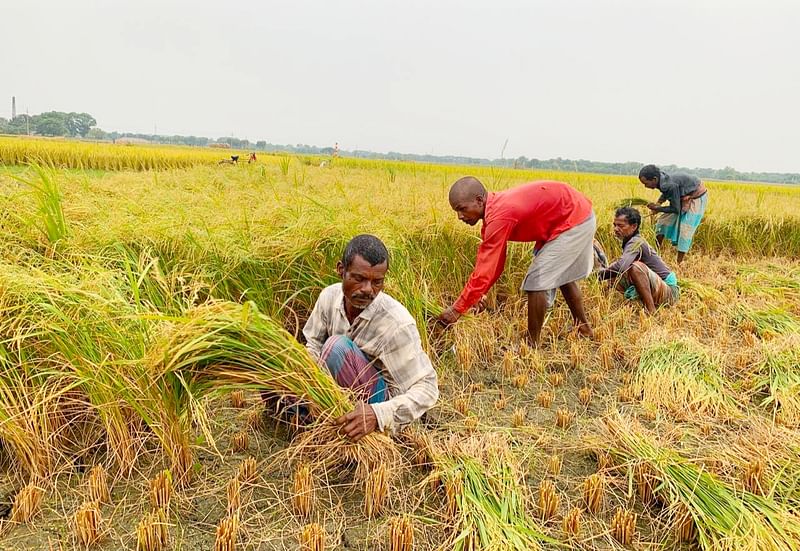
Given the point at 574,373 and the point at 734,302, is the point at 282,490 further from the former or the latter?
the point at 734,302

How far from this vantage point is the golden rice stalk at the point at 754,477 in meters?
2.02

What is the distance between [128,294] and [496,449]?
1.77 m

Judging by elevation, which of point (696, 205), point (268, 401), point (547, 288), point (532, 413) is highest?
point (696, 205)

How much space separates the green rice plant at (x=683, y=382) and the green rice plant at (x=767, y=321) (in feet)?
3.06

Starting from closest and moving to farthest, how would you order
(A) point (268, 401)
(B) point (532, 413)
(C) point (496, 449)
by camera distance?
(C) point (496, 449) < (A) point (268, 401) < (B) point (532, 413)

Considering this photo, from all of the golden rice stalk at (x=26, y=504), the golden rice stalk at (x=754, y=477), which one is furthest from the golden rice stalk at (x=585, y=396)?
the golden rice stalk at (x=26, y=504)

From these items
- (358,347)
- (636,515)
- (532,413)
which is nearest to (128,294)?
(358,347)

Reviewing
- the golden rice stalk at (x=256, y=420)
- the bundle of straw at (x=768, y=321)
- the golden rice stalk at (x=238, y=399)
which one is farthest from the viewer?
the bundle of straw at (x=768, y=321)

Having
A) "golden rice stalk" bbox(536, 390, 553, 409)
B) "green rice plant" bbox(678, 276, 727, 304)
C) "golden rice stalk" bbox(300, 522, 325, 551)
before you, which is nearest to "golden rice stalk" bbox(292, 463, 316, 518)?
"golden rice stalk" bbox(300, 522, 325, 551)

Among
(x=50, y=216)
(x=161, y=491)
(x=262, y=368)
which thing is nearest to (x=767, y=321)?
(x=262, y=368)

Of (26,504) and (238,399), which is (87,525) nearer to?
(26,504)

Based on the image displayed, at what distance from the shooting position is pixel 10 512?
5.62 ft

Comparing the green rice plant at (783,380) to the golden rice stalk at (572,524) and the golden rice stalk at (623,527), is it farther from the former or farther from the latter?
the golden rice stalk at (572,524)

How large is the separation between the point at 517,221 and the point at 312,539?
221cm
